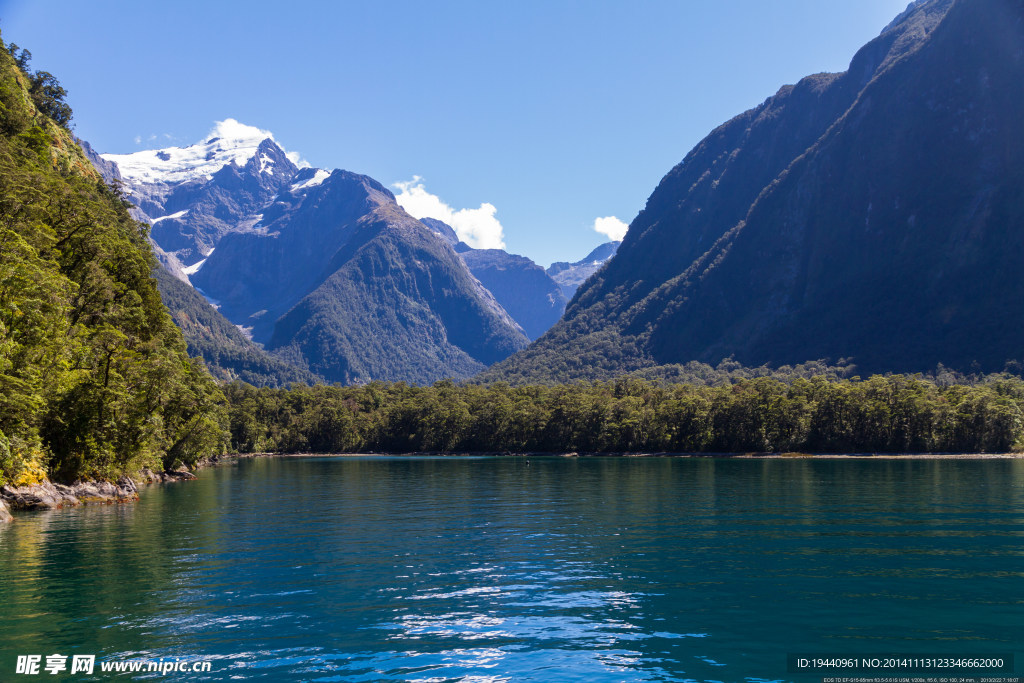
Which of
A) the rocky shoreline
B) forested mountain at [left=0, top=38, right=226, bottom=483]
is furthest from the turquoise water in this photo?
forested mountain at [left=0, top=38, right=226, bottom=483]

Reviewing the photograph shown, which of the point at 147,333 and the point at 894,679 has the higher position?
the point at 147,333

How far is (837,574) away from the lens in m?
31.5

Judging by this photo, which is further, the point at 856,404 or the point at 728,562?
the point at 856,404

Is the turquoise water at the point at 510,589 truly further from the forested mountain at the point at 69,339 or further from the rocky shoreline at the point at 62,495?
the forested mountain at the point at 69,339

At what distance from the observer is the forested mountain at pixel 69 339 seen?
152 ft

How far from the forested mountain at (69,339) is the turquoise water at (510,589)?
7.61 metres

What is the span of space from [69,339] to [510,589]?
152 feet

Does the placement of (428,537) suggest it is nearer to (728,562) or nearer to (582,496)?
(728,562)

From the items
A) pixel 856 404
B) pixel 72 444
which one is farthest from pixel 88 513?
pixel 856 404

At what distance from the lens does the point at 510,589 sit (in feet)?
95.6

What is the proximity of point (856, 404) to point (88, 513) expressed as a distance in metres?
173

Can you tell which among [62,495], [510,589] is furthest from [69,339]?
[510,589]

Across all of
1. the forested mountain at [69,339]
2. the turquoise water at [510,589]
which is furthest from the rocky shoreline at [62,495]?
the turquoise water at [510,589]

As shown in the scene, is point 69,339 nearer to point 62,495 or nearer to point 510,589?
point 62,495
